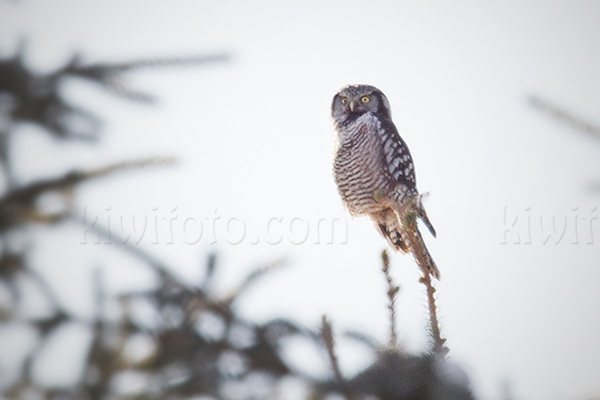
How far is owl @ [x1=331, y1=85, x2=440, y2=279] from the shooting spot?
5.06m

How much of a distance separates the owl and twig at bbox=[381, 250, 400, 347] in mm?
3084

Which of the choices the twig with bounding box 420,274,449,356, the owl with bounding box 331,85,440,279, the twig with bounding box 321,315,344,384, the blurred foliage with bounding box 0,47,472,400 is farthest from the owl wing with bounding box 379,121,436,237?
the twig with bounding box 321,315,344,384

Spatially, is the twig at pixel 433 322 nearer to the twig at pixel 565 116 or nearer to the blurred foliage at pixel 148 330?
the blurred foliage at pixel 148 330

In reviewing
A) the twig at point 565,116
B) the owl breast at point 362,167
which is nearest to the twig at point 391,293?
the twig at point 565,116

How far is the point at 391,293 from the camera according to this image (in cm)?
163

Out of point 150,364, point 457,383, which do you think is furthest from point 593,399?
point 150,364

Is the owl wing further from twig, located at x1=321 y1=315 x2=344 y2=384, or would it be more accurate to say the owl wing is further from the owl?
twig, located at x1=321 y1=315 x2=344 y2=384

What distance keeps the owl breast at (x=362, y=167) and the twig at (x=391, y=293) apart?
10.7 ft

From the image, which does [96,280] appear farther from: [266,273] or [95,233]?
[266,273]

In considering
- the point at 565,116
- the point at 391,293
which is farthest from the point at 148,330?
the point at 565,116

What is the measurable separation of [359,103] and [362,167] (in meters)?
0.89

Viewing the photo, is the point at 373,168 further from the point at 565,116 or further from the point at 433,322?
the point at 565,116

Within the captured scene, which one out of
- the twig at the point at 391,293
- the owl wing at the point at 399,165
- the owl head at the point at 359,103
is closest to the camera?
the twig at the point at 391,293

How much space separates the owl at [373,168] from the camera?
16.6 ft
